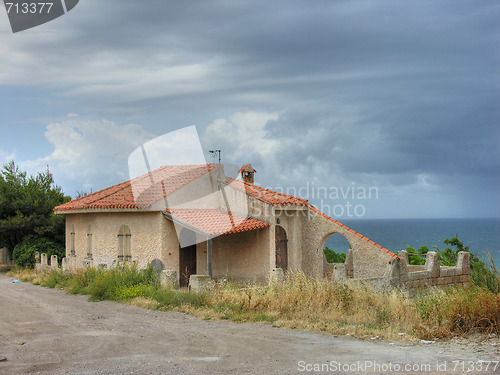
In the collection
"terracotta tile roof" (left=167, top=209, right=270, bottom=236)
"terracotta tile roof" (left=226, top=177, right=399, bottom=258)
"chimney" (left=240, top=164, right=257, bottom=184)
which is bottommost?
"terracotta tile roof" (left=167, top=209, right=270, bottom=236)

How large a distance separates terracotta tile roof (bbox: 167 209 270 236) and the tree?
10630mm

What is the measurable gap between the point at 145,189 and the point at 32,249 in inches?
367

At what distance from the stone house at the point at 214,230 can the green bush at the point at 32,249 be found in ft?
19.0

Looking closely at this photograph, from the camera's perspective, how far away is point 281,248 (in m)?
19.2

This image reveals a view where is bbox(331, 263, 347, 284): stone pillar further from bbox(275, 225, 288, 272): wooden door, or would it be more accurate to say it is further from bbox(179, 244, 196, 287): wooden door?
bbox(179, 244, 196, 287): wooden door

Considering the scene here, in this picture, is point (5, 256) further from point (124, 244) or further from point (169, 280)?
point (169, 280)

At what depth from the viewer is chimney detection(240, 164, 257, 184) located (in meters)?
22.8

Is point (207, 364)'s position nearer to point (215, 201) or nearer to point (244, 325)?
point (244, 325)

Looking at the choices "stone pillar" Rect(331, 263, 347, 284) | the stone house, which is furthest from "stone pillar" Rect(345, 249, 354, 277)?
"stone pillar" Rect(331, 263, 347, 284)

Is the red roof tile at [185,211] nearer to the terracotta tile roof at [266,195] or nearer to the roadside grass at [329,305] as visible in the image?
the terracotta tile roof at [266,195]

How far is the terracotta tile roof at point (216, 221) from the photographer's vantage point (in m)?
17.6

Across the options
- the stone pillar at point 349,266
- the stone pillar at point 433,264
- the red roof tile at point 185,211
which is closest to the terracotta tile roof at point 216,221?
the red roof tile at point 185,211

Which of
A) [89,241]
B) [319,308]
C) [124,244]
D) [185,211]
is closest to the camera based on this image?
[319,308]

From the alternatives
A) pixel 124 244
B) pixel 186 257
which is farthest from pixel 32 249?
pixel 186 257
